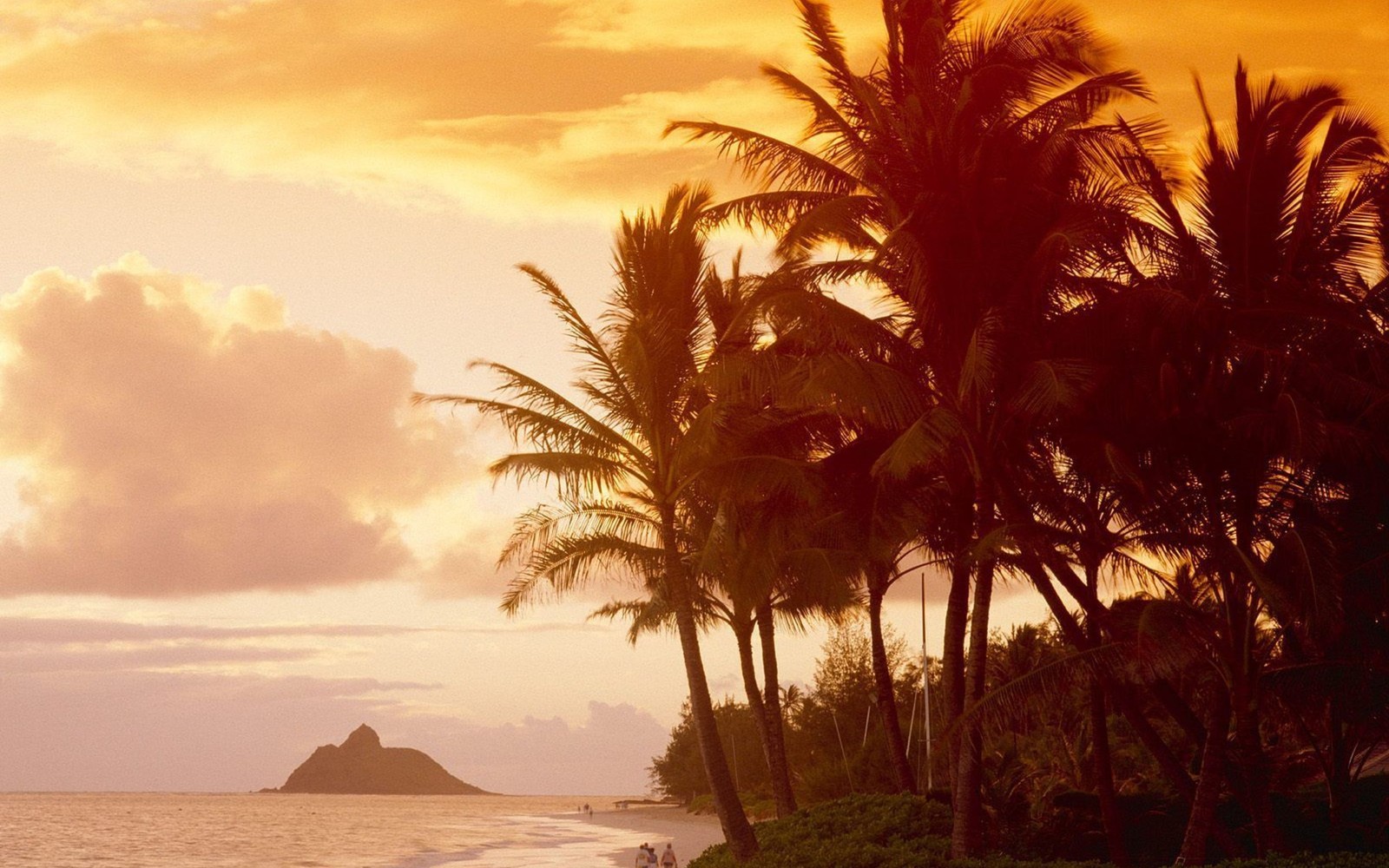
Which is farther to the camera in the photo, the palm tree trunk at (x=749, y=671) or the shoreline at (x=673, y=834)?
the shoreline at (x=673, y=834)

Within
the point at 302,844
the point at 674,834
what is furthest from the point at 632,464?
the point at 302,844

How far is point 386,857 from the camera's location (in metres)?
51.9

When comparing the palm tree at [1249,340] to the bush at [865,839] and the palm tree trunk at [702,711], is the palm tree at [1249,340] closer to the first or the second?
the bush at [865,839]

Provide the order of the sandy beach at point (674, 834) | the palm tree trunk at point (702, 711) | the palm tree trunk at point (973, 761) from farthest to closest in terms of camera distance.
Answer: the sandy beach at point (674, 834) < the palm tree trunk at point (702, 711) < the palm tree trunk at point (973, 761)

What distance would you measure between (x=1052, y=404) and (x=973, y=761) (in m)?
4.91

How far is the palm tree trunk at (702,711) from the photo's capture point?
18781 millimetres

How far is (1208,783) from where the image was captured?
14156 mm

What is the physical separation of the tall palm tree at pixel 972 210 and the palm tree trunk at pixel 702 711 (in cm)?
391

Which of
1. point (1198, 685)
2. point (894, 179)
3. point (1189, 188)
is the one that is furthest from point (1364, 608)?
point (894, 179)

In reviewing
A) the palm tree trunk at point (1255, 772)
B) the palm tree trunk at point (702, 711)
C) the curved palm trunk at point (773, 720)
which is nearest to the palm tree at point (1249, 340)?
the palm tree trunk at point (1255, 772)

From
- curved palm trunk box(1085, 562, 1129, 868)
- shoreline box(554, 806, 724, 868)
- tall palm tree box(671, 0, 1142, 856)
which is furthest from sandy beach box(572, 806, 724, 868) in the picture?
tall palm tree box(671, 0, 1142, 856)

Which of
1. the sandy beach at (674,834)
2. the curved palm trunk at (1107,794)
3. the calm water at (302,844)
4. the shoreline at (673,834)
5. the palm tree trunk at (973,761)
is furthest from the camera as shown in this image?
the calm water at (302,844)

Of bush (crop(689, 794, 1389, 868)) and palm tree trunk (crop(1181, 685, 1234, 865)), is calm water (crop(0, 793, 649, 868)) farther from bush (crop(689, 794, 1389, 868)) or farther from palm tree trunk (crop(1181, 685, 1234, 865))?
palm tree trunk (crop(1181, 685, 1234, 865))

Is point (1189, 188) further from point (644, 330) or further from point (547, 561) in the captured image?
point (547, 561)
